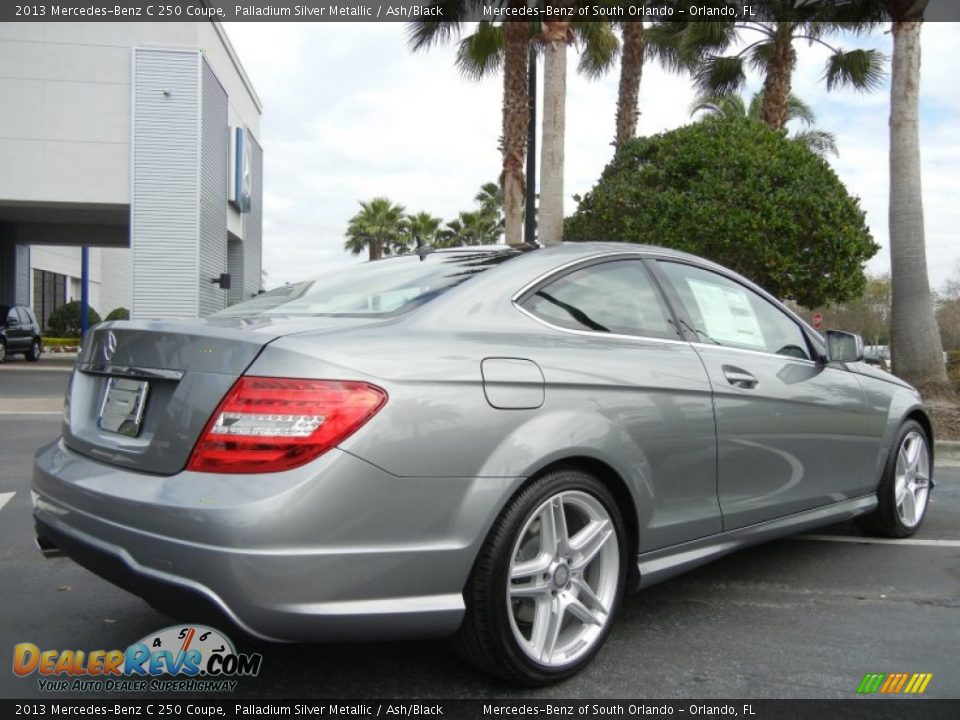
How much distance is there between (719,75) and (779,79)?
1997mm

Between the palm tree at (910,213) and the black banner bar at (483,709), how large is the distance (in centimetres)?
974

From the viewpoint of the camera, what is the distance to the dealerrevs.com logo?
265 cm

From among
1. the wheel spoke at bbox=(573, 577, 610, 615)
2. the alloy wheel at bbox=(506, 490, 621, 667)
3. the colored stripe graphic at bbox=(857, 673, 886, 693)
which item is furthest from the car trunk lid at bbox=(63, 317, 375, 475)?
the colored stripe graphic at bbox=(857, 673, 886, 693)

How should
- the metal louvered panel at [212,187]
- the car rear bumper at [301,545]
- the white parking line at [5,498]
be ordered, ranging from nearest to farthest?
the car rear bumper at [301,545]
the white parking line at [5,498]
the metal louvered panel at [212,187]

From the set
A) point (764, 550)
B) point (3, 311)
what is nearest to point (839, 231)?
point (764, 550)

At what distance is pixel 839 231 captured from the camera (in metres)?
11.7

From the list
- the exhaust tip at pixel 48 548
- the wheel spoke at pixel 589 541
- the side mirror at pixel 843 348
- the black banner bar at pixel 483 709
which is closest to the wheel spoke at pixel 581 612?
the wheel spoke at pixel 589 541

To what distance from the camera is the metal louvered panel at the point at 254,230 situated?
2920 centimetres

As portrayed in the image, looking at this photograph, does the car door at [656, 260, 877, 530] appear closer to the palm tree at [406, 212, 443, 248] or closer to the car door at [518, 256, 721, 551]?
the car door at [518, 256, 721, 551]

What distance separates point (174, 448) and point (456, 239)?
48323 mm

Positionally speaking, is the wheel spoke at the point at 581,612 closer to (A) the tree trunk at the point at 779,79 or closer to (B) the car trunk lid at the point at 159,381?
(B) the car trunk lid at the point at 159,381

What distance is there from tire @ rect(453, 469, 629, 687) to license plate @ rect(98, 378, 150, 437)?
3.67 ft

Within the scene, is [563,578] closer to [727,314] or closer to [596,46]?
[727,314]

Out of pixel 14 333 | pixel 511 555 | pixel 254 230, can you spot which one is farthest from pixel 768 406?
pixel 254 230
